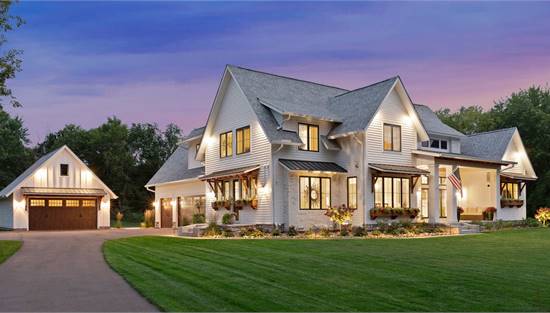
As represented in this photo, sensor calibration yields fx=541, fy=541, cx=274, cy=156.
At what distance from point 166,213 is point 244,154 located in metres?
13.1

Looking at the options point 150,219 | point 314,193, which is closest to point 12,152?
point 150,219

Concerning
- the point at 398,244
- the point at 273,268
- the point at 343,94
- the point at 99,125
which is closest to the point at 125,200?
the point at 99,125

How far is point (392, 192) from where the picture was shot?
1067 inches

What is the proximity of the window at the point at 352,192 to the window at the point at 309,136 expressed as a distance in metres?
2.31

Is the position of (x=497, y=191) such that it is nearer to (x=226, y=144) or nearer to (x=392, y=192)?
(x=392, y=192)

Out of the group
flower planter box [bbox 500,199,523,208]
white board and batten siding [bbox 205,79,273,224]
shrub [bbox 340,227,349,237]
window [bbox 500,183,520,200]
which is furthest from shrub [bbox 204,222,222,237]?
window [bbox 500,183,520,200]

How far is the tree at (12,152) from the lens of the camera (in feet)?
173

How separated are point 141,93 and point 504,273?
31.6 meters

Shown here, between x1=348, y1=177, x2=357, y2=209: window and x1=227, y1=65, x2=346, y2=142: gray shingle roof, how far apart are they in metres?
3.98

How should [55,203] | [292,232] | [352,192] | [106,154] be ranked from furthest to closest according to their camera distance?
1. [106,154]
2. [55,203]
3. [352,192]
4. [292,232]

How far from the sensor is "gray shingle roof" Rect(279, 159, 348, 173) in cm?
2506

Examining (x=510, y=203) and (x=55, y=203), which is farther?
(x=55, y=203)

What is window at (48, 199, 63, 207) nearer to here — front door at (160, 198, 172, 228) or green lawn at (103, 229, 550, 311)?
front door at (160, 198, 172, 228)

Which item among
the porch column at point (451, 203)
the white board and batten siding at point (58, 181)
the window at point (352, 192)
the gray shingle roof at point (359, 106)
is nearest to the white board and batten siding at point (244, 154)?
the gray shingle roof at point (359, 106)
